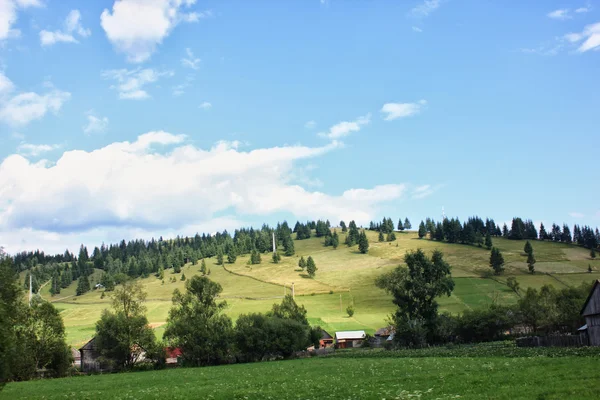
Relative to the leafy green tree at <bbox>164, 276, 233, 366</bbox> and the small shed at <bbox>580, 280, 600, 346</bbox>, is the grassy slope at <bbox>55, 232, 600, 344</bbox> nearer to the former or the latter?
the leafy green tree at <bbox>164, 276, 233, 366</bbox>

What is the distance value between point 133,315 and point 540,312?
77.2 m

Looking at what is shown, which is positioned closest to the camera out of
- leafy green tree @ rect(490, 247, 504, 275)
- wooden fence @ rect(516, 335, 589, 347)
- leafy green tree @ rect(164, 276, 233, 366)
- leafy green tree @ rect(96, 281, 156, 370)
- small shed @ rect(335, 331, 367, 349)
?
wooden fence @ rect(516, 335, 589, 347)

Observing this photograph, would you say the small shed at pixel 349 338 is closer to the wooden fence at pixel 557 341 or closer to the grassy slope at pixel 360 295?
the grassy slope at pixel 360 295

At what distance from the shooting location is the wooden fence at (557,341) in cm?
4416

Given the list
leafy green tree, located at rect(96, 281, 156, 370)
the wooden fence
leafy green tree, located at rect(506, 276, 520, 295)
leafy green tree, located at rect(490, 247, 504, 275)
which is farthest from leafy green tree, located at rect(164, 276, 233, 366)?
leafy green tree, located at rect(490, 247, 504, 275)

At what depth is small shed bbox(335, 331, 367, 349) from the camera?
4803 inches

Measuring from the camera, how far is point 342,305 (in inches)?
6383

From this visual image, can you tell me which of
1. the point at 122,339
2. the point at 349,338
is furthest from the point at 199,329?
the point at 349,338

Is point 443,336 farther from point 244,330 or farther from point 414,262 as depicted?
point 244,330

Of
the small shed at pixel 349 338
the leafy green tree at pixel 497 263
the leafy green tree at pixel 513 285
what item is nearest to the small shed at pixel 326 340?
the small shed at pixel 349 338

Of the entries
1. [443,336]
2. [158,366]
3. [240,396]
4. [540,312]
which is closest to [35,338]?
[158,366]

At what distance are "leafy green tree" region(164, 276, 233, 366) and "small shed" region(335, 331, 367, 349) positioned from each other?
46.7 metres

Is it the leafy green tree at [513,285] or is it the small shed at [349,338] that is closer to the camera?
the small shed at [349,338]

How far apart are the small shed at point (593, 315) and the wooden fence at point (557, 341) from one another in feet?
5.35
